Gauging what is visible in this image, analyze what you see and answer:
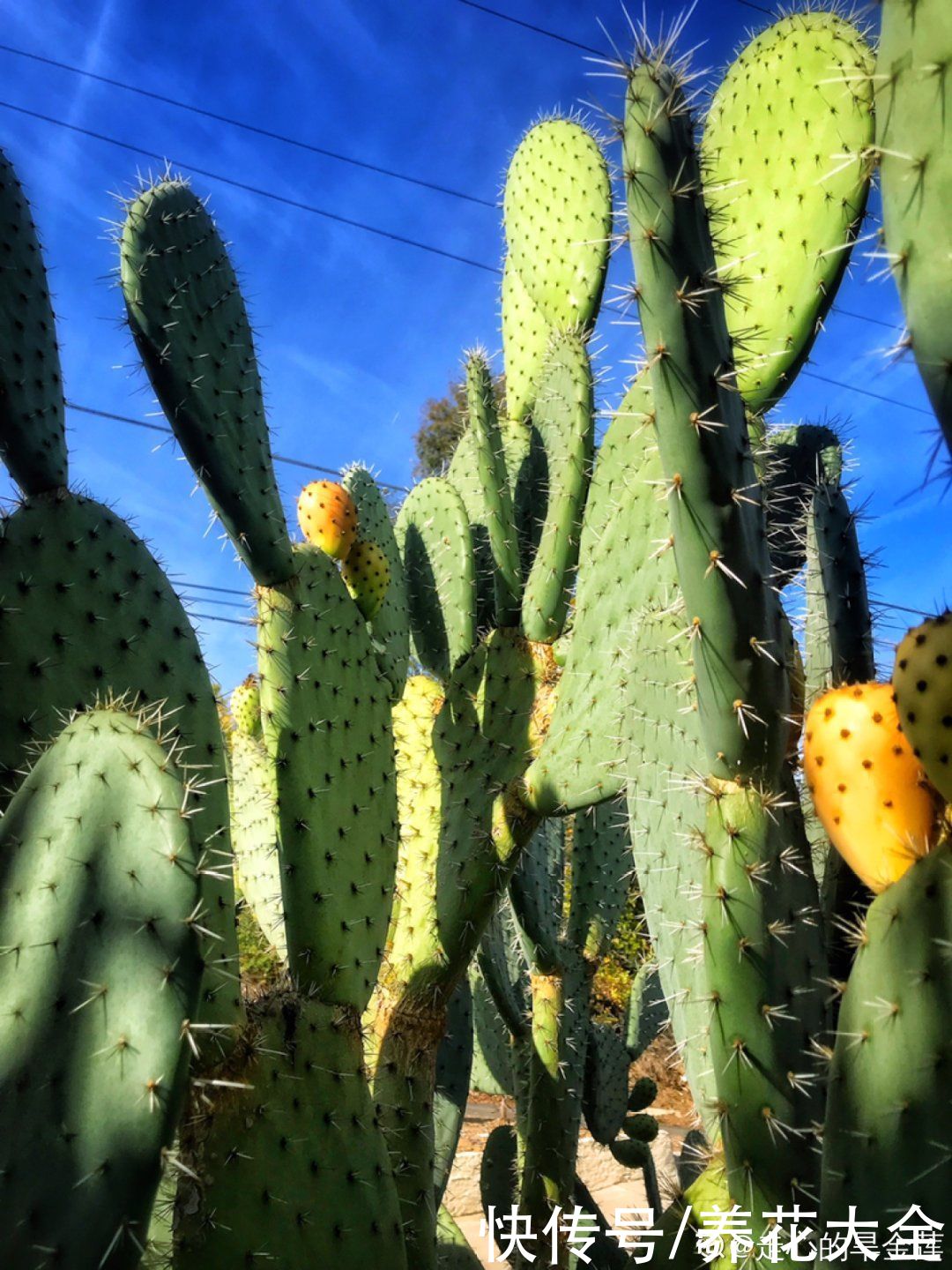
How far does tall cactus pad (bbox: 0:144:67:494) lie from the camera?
1.77m

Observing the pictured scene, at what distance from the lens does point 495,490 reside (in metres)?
2.64

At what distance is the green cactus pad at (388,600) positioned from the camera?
2.85 metres

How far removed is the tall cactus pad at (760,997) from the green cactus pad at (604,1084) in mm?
2591

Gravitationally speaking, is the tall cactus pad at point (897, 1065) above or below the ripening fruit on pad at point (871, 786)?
below

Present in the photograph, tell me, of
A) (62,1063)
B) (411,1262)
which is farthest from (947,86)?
(411,1262)

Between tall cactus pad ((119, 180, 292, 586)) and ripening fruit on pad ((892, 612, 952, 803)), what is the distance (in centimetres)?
133

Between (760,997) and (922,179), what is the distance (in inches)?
35.3

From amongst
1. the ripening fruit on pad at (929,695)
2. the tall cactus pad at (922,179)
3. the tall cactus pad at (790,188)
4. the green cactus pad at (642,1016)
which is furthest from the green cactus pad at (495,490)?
the green cactus pad at (642,1016)

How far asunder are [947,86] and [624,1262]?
2.81 meters

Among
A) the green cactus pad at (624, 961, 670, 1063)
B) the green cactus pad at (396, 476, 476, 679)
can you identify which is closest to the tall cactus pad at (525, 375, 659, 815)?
the green cactus pad at (396, 476, 476, 679)

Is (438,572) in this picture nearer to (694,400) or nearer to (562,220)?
(562,220)

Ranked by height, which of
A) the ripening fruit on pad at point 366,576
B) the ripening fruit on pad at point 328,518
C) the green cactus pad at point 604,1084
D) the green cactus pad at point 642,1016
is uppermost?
the ripening fruit on pad at point 328,518

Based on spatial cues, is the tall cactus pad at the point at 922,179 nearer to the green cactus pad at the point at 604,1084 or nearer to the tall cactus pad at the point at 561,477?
the tall cactus pad at the point at 561,477

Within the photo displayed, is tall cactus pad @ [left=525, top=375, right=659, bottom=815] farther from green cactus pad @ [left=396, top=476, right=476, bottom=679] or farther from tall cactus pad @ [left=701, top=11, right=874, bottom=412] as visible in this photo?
green cactus pad @ [left=396, top=476, right=476, bottom=679]
